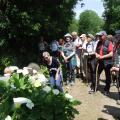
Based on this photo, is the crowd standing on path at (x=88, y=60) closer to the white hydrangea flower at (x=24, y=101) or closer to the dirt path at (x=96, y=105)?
the dirt path at (x=96, y=105)

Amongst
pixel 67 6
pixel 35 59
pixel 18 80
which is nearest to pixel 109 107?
pixel 18 80

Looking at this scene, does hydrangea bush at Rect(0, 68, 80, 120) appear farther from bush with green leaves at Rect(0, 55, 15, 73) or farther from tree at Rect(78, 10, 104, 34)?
tree at Rect(78, 10, 104, 34)

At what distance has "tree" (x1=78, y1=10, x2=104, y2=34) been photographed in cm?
9806

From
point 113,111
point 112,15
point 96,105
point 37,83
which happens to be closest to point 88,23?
point 112,15

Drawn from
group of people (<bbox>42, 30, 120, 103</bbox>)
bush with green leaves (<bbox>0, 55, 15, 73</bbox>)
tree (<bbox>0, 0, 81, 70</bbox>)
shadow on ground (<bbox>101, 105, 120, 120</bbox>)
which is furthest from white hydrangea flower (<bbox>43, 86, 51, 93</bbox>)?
tree (<bbox>0, 0, 81, 70</bbox>)

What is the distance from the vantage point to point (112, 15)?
65750 millimetres

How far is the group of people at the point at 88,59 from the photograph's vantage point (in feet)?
38.9

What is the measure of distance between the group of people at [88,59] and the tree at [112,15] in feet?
150

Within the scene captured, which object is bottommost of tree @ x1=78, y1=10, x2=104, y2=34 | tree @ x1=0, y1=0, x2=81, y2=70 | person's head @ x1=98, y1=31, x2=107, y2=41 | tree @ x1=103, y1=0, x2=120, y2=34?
person's head @ x1=98, y1=31, x2=107, y2=41

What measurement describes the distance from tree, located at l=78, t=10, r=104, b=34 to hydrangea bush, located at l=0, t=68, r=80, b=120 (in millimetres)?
88919

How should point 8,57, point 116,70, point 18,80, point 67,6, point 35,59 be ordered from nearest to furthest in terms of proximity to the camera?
point 18,80, point 116,70, point 8,57, point 35,59, point 67,6

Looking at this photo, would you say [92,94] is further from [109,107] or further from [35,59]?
[35,59]

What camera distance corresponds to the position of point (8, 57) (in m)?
19.8

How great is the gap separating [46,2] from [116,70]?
12.8 meters
